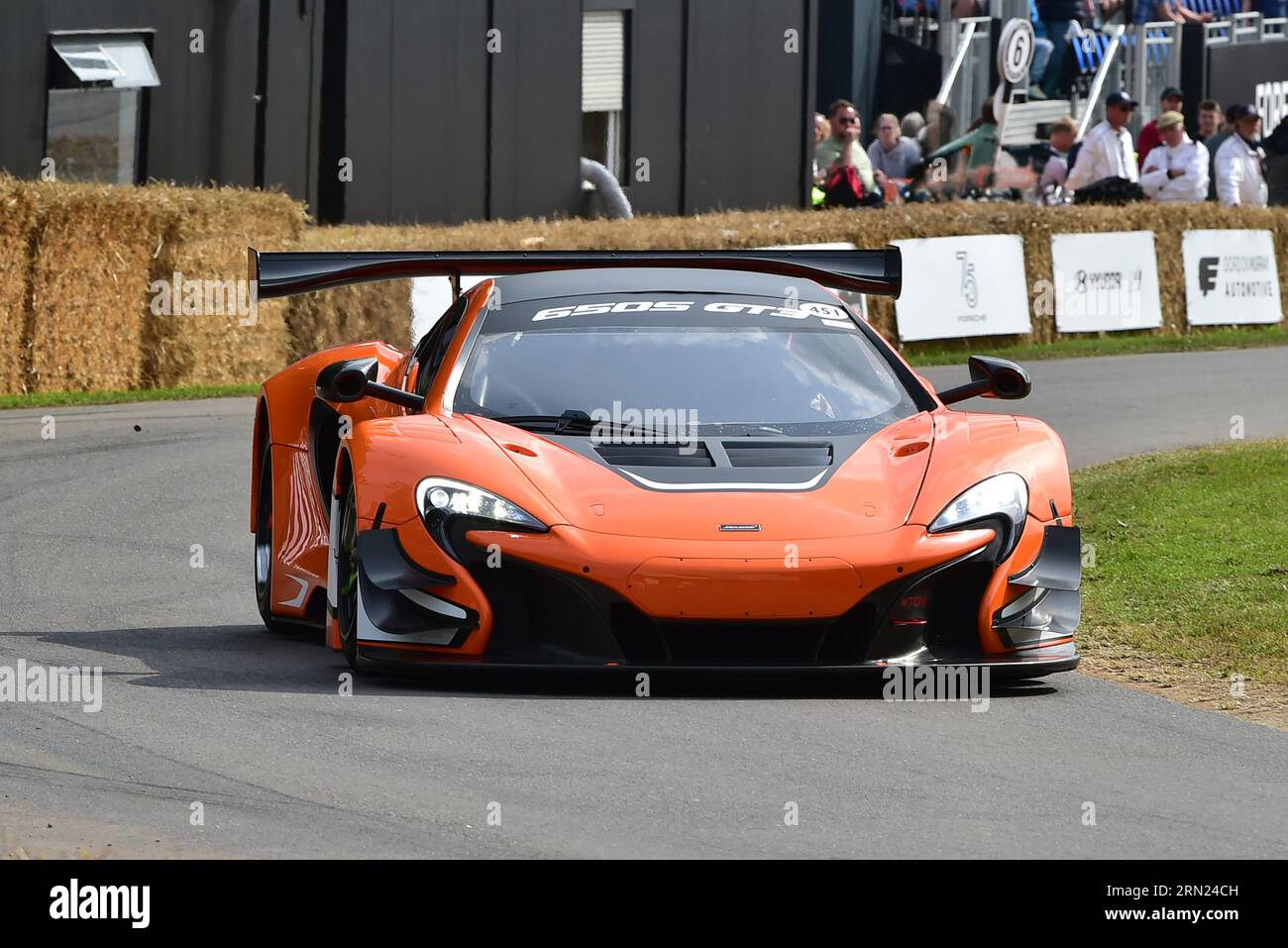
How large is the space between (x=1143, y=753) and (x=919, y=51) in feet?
97.0

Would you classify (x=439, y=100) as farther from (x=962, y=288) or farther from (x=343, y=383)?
(x=343, y=383)

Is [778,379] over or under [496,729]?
over

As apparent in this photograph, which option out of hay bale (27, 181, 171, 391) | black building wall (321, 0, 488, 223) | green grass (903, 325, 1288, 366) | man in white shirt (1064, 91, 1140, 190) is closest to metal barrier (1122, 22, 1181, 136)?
man in white shirt (1064, 91, 1140, 190)

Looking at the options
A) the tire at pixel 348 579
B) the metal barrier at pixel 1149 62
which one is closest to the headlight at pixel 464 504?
the tire at pixel 348 579

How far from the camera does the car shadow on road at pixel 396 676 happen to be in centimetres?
656

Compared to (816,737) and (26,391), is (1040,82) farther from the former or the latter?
(816,737)

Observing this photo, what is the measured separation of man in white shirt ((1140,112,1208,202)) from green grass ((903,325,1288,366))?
150 centimetres

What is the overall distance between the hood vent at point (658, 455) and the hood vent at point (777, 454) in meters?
0.09

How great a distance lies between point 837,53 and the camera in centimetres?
3488

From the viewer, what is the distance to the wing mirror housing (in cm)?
745

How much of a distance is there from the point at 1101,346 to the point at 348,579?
55.1 ft

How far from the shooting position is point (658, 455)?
23.0ft

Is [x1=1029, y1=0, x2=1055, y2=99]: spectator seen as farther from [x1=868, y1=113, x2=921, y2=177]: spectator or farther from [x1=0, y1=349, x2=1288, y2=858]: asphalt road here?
[x1=0, y1=349, x2=1288, y2=858]: asphalt road
